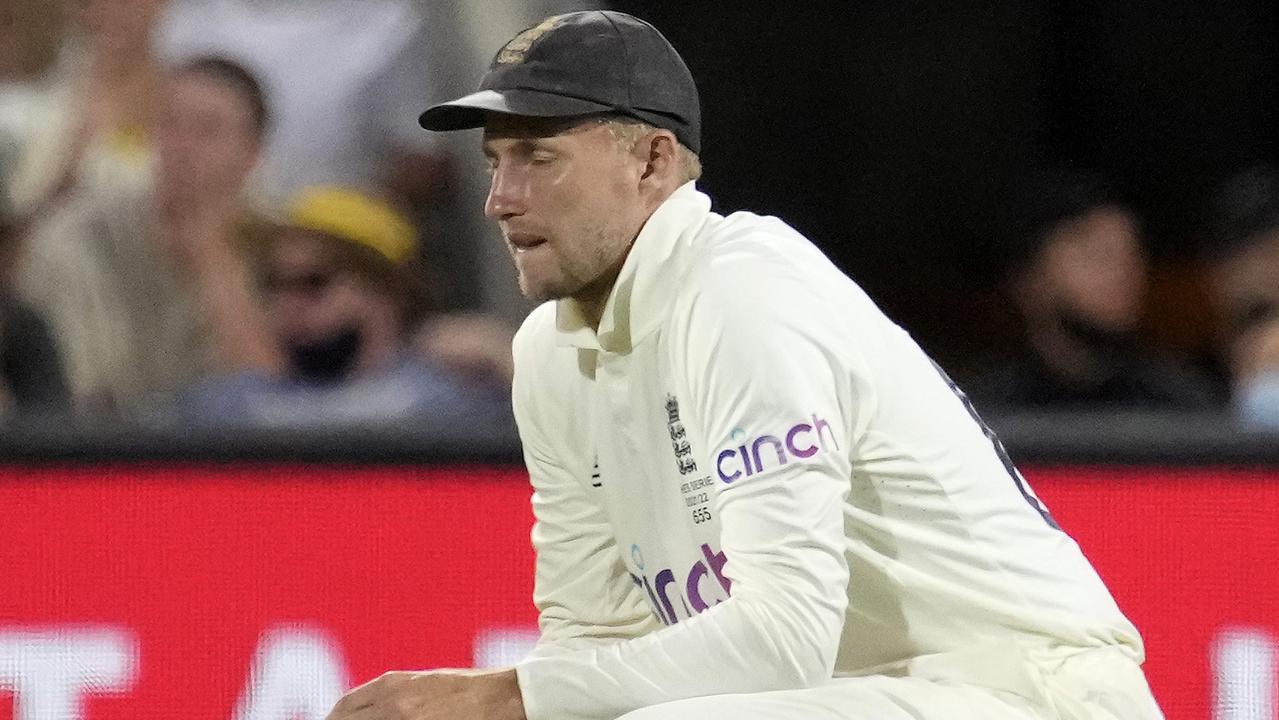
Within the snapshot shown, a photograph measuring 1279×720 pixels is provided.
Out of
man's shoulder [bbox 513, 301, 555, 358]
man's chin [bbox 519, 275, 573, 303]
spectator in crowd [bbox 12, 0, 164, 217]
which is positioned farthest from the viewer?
spectator in crowd [bbox 12, 0, 164, 217]

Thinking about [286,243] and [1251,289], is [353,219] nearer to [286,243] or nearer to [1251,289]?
[286,243]

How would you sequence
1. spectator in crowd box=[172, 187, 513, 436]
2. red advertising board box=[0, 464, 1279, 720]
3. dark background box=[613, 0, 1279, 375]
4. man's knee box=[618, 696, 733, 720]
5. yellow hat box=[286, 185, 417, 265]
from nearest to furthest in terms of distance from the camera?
1. man's knee box=[618, 696, 733, 720]
2. red advertising board box=[0, 464, 1279, 720]
3. spectator in crowd box=[172, 187, 513, 436]
4. yellow hat box=[286, 185, 417, 265]
5. dark background box=[613, 0, 1279, 375]

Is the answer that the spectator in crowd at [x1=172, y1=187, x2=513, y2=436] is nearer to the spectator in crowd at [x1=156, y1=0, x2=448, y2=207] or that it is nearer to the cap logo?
the spectator in crowd at [x1=156, y1=0, x2=448, y2=207]

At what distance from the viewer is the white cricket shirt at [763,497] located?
233 centimetres

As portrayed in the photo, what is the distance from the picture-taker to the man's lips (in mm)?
2590

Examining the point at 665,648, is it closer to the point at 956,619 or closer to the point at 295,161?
the point at 956,619

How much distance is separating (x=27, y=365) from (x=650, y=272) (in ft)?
8.03

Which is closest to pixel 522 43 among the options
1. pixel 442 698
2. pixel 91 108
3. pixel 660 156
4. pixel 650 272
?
pixel 660 156

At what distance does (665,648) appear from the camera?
237 cm

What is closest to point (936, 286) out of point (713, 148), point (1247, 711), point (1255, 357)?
point (713, 148)

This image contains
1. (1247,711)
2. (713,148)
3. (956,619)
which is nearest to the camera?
(956,619)

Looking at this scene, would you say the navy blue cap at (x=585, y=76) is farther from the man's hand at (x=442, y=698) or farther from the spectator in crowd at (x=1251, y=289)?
the spectator in crowd at (x=1251, y=289)

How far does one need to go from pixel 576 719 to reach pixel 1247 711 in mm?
1574


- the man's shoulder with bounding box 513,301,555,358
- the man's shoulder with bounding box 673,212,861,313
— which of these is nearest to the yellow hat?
the man's shoulder with bounding box 513,301,555,358
